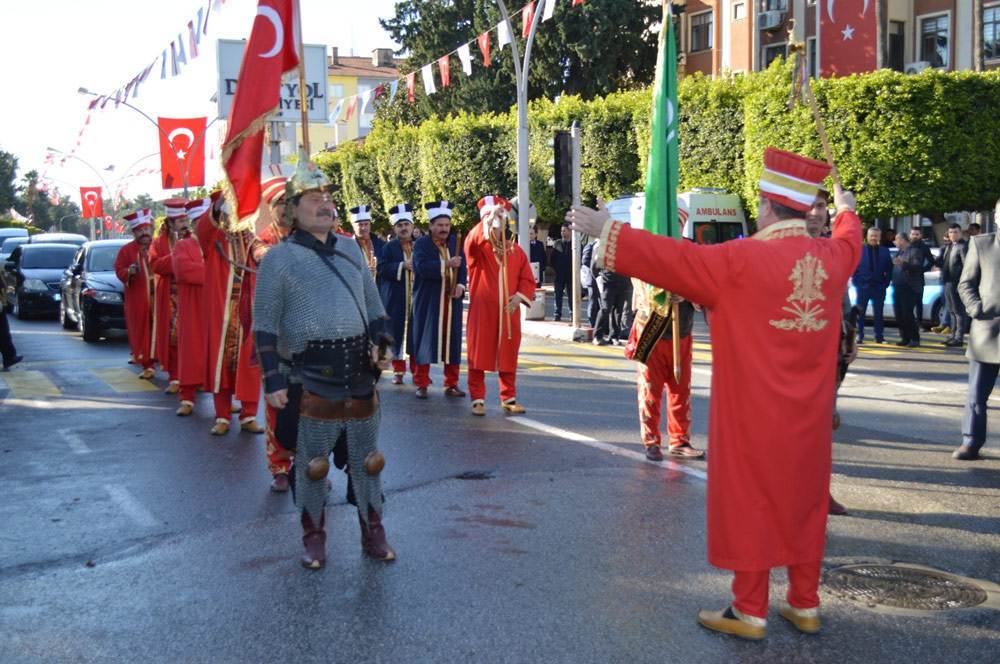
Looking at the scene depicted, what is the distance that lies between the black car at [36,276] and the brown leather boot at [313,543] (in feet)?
63.6

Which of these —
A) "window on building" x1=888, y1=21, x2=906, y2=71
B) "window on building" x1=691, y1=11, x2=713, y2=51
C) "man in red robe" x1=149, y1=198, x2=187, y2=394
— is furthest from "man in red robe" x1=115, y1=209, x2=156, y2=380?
"window on building" x1=691, y1=11, x2=713, y2=51

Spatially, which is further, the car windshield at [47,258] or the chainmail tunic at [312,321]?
the car windshield at [47,258]

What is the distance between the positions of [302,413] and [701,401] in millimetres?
6280

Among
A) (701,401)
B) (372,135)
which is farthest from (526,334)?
(372,135)

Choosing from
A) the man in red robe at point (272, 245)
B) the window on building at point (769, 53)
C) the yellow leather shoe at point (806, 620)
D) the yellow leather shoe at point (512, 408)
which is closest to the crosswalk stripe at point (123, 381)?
the yellow leather shoe at point (512, 408)

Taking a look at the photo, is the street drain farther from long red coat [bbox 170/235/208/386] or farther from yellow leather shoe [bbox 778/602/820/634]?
long red coat [bbox 170/235/208/386]

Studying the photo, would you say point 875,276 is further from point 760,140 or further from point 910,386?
point 760,140

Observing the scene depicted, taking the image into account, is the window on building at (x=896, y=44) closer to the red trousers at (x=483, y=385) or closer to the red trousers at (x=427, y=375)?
the red trousers at (x=427, y=375)

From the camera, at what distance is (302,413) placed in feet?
18.0

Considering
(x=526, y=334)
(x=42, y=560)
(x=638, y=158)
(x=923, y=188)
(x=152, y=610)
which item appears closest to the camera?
(x=152, y=610)

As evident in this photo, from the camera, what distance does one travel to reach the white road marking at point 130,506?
6.55 m

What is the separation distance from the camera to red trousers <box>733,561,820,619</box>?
4.50 meters

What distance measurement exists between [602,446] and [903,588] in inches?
143

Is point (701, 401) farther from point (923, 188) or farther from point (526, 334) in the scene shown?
point (923, 188)
